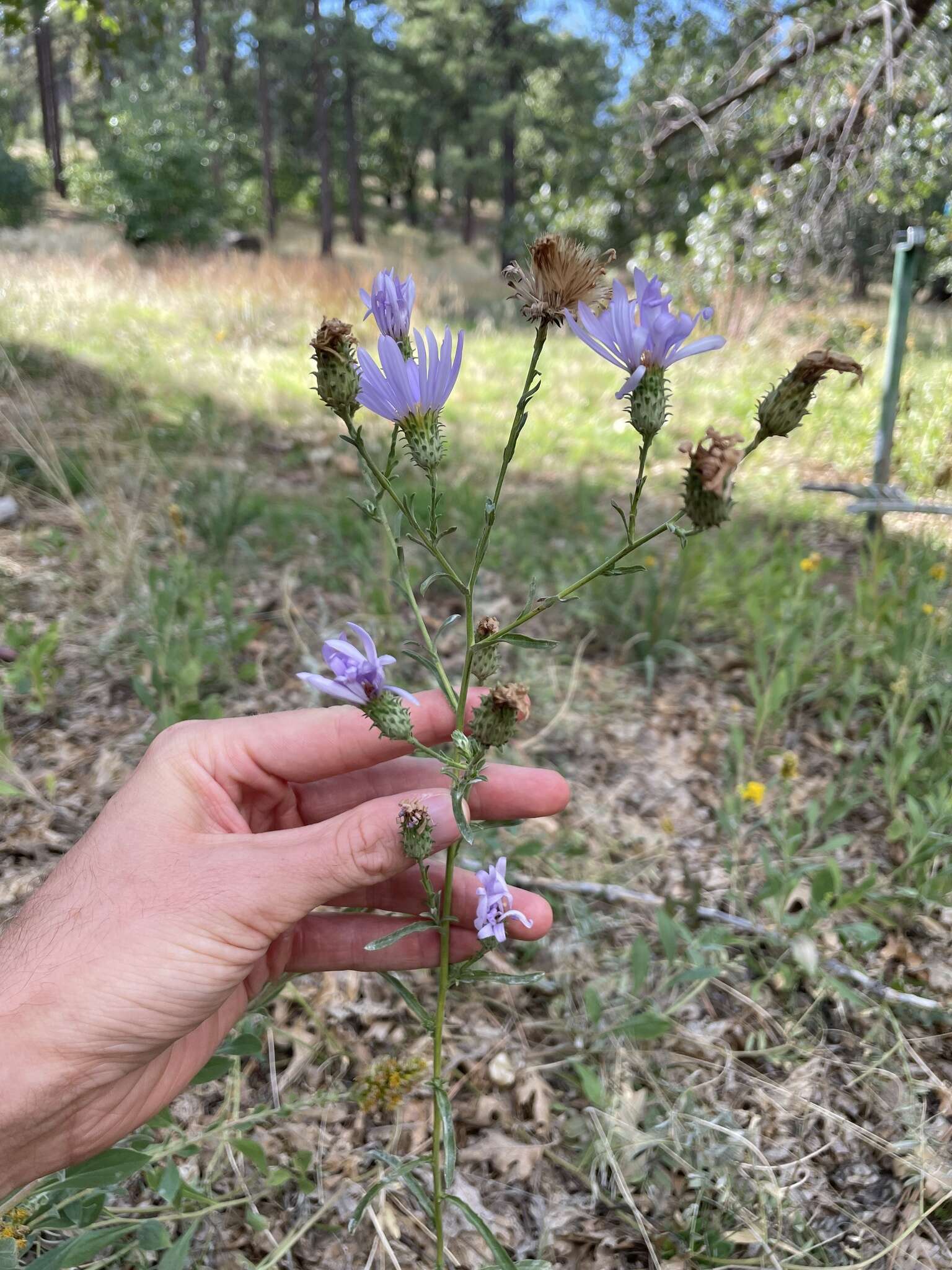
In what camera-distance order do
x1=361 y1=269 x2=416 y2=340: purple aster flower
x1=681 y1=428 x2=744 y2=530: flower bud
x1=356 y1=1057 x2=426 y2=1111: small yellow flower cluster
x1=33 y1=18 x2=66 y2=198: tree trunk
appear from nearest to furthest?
x1=681 y1=428 x2=744 y2=530: flower bud < x1=361 y1=269 x2=416 y2=340: purple aster flower < x1=356 y1=1057 x2=426 y2=1111: small yellow flower cluster < x1=33 y1=18 x2=66 y2=198: tree trunk

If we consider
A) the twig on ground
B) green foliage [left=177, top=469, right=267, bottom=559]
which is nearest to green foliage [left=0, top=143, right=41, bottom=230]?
green foliage [left=177, top=469, right=267, bottom=559]

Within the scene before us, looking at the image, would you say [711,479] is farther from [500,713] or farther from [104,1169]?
[104,1169]

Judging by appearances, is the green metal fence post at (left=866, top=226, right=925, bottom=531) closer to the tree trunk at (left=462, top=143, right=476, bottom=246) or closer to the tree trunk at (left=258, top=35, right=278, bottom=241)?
the tree trunk at (left=462, top=143, right=476, bottom=246)

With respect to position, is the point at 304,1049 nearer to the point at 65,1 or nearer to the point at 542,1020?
the point at 542,1020

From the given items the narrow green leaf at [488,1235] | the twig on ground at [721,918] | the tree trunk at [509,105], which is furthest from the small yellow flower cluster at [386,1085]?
the tree trunk at [509,105]

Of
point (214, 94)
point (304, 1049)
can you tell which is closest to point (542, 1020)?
point (304, 1049)

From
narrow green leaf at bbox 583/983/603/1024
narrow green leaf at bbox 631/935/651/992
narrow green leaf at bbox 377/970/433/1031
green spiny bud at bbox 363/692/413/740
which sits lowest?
narrow green leaf at bbox 583/983/603/1024
